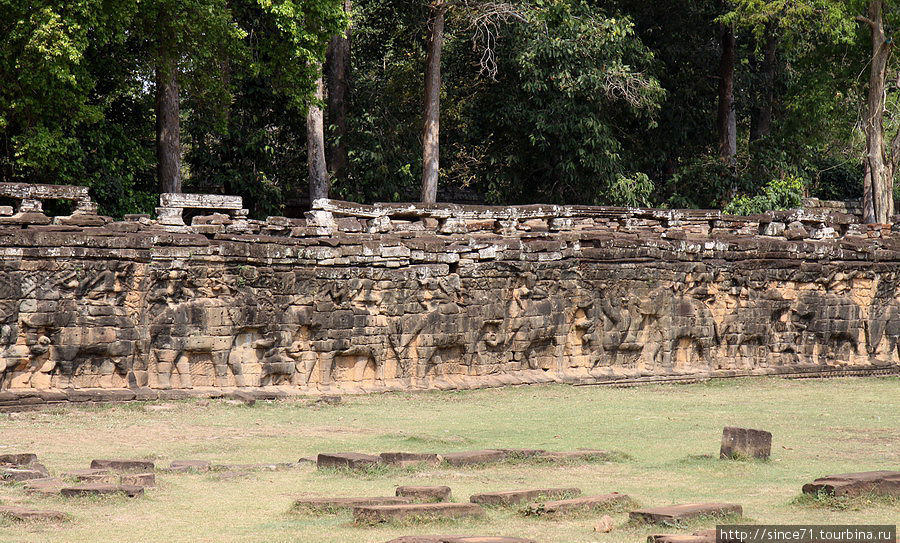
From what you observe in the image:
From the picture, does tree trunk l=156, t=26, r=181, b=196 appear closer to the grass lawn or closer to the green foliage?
the grass lawn

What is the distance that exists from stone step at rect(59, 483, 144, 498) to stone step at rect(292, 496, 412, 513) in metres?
1.31

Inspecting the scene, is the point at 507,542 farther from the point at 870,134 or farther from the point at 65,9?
the point at 870,134

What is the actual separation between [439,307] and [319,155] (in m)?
8.78

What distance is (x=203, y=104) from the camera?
25344 millimetres

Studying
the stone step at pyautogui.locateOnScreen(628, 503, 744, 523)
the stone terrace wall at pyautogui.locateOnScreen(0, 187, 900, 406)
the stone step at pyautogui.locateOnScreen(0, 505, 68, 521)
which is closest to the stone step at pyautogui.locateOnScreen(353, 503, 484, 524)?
the stone step at pyautogui.locateOnScreen(628, 503, 744, 523)

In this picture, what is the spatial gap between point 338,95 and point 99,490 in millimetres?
20739

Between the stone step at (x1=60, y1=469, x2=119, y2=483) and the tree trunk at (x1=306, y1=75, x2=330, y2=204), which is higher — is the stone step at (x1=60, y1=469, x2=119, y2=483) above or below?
below

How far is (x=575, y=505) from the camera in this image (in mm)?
7723

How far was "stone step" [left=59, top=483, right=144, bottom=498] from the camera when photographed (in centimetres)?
836

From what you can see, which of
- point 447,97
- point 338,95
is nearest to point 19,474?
point 338,95

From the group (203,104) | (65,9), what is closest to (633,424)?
(65,9)

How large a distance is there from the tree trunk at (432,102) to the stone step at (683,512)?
18197 mm

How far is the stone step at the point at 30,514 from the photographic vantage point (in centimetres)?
752

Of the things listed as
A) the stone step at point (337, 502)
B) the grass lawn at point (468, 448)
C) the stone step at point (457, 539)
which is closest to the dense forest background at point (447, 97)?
the grass lawn at point (468, 448)
